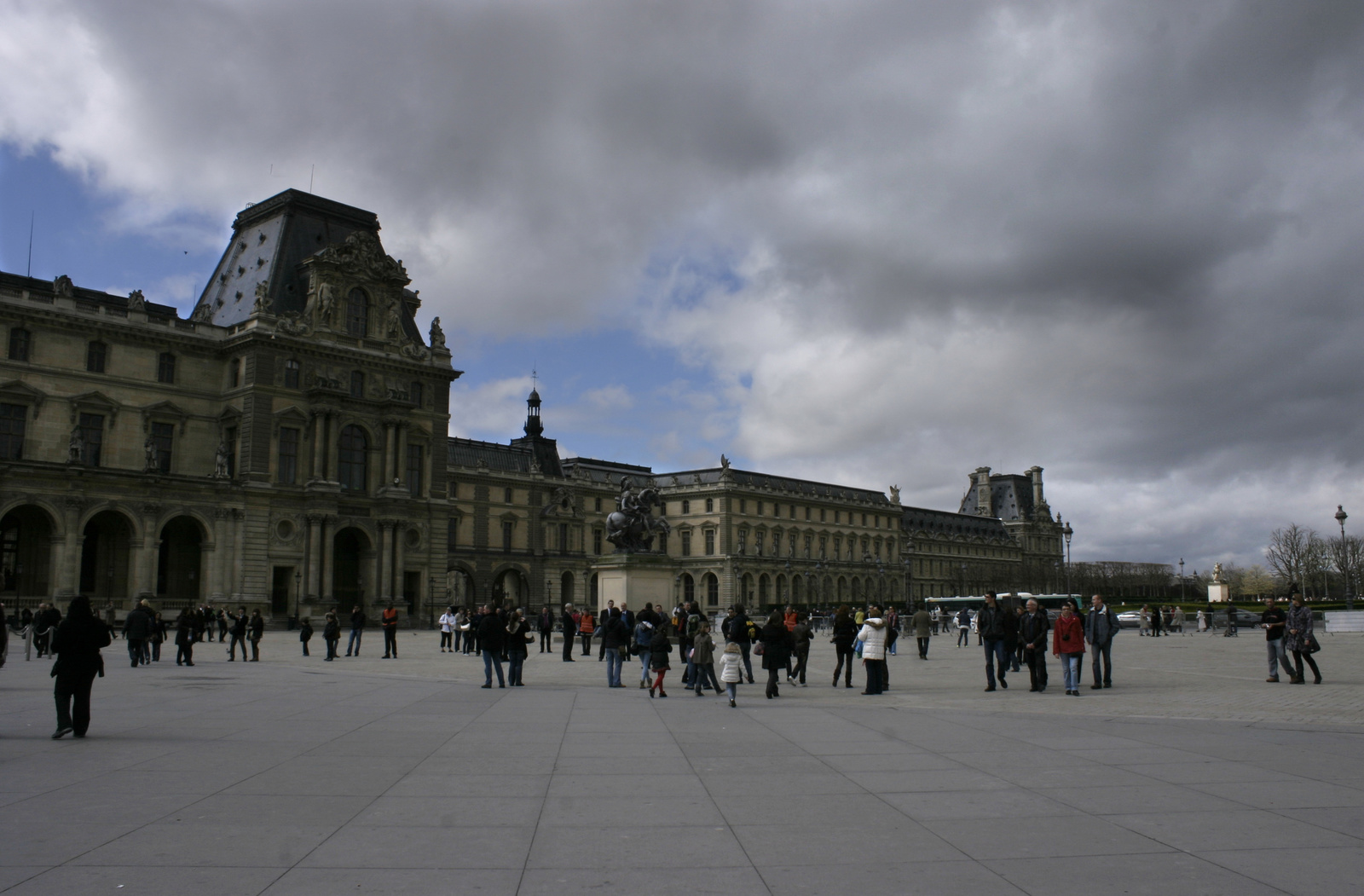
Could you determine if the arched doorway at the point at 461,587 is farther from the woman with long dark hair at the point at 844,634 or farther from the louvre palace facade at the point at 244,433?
the woman with long dark hair at the point at 844,634

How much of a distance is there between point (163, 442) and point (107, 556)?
24.2 feet

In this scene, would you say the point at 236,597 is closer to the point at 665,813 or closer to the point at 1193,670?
the point at 1193,670

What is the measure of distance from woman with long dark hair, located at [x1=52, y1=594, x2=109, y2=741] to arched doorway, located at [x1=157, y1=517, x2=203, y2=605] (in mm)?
48313

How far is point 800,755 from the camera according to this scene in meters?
11.7

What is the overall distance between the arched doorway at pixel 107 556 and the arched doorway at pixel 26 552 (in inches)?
77.8

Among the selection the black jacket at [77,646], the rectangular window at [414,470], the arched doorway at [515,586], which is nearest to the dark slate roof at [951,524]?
the arched doorway at [515,586]

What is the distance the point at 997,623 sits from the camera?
21078 mm

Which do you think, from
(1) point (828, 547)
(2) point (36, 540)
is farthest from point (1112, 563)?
(2) point (36, 540)

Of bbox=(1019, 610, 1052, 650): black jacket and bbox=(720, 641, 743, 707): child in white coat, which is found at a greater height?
bbox=(1019, 610, 1052, 650): black jacket

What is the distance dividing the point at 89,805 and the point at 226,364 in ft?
192

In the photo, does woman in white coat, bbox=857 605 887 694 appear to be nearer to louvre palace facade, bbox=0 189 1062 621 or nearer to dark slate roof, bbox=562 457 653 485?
louvre palace facade, bbox=0 189 1062 621

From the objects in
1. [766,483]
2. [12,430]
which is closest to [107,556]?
[12,430]

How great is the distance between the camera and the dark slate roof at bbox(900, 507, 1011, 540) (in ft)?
530

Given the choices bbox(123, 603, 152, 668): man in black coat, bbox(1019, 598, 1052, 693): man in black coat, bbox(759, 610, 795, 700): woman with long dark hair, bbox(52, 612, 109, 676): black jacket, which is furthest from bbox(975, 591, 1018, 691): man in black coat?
bbox(123, 603, 152, 668): man in black coat
